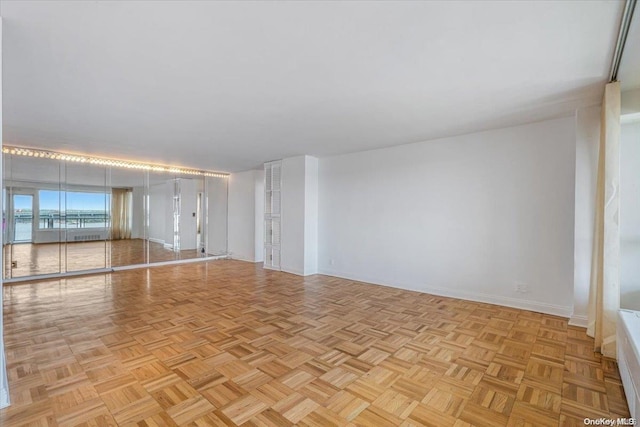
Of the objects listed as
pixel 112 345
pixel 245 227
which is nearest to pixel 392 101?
pixel 112 345

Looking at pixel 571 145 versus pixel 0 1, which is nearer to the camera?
pixel 0 1

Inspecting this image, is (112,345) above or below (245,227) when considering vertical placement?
below

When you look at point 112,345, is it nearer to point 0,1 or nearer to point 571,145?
point 0,1

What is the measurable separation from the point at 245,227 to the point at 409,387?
672 cm

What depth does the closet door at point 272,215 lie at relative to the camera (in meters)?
6.71

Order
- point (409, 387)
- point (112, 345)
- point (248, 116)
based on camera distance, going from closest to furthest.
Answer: point (409, 387) < point (112, 345) < point (248, 116)

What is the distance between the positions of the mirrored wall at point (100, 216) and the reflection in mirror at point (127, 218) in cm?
2

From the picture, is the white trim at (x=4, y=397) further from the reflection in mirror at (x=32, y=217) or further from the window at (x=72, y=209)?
the window at (x=72, y=209)

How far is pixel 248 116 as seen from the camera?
361cm

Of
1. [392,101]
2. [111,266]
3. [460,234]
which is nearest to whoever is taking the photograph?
[392,101]

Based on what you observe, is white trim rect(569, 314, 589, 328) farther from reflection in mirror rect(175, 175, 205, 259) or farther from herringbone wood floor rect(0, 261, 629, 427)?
reflection in mirror rect(175, 175, 205, 259)

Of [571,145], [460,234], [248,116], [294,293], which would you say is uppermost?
[248,116]

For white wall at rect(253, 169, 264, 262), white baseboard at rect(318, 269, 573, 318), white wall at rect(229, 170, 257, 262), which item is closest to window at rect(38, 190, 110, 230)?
white wall at rect(229, 170, 257, 262)

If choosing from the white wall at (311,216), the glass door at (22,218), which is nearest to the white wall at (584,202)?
the white wall at (311,216)
